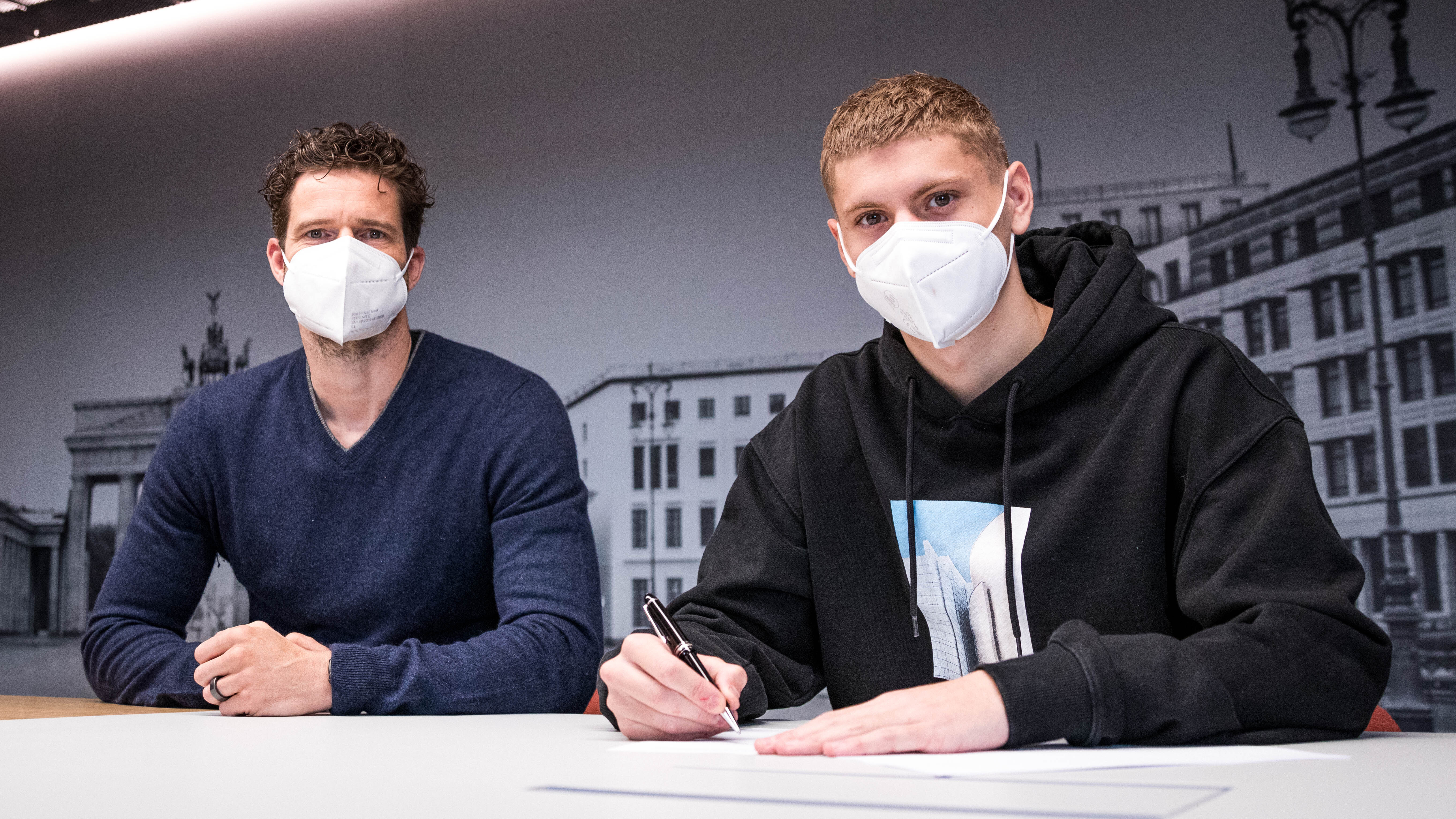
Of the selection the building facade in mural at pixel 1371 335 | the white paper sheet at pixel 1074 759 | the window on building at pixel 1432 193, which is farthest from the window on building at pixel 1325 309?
the white paper sheet at pixel 1074 759

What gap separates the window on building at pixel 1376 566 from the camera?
3.03 meters

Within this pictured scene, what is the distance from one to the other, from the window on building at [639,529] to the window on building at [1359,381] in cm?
229

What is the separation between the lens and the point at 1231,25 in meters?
3.24

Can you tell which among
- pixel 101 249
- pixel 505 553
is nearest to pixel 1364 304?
pixel 505 553

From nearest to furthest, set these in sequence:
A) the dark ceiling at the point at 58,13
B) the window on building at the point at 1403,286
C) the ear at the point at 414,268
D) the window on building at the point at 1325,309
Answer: the ear at the point at 414,268
the window on building at the point at 1403,286
the window on building at the point at 1325,309
the dark ceiling at the point at 58,13

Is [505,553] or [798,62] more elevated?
[798,62]

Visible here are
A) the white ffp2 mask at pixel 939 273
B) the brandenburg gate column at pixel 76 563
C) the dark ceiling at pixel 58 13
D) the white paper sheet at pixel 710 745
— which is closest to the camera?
the white paper sheet at pixel 710 745

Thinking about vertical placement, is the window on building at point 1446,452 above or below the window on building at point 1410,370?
below

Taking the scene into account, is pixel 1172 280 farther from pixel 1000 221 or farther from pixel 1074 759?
pixel 1074 759

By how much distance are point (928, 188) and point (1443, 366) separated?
253 cm

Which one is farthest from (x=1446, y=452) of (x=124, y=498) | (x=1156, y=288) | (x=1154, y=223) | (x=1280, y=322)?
(x=124, y=498)

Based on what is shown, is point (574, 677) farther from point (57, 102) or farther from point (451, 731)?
point (57, 102)

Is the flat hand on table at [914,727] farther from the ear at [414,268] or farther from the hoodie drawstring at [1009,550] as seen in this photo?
the ear at [414,268]

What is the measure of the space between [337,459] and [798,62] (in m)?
2.62
